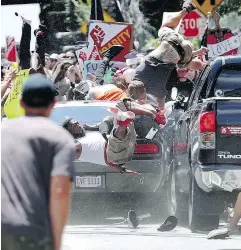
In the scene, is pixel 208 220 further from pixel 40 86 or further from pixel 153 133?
pixel 40 86

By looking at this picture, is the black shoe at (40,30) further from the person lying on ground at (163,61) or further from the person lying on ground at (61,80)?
the person lying on ground at (163,61)

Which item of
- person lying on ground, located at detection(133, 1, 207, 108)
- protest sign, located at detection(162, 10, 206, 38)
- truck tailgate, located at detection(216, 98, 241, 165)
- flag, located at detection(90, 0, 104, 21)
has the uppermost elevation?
truck tailgate, located at detection(216, 98, 241, 165)

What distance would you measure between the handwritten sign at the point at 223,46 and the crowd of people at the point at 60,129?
0.73 metres

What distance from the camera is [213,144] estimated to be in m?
12.5

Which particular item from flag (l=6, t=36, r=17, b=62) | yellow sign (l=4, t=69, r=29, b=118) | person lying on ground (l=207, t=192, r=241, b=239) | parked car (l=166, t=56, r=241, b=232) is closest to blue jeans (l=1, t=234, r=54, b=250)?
parked car (l=166, t=56, r=241, b=232)

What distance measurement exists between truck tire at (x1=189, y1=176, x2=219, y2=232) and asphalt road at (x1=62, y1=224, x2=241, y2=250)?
127 millimetres

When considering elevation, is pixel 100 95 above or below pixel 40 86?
below

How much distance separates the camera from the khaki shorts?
46.7ft

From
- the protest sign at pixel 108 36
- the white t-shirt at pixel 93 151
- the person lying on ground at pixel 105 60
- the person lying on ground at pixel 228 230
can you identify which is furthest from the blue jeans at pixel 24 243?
the protest sign at pixel 108 36

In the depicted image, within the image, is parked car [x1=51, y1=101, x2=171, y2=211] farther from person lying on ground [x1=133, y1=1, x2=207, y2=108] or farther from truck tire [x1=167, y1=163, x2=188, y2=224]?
person lying on ground [x1=133, y1=1, x2=207, y2=108]

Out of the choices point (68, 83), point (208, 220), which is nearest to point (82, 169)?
point (208, 220)

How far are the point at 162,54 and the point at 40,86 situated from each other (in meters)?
9.63

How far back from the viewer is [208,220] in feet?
43.4

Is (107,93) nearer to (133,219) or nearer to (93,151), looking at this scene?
(93,151)
